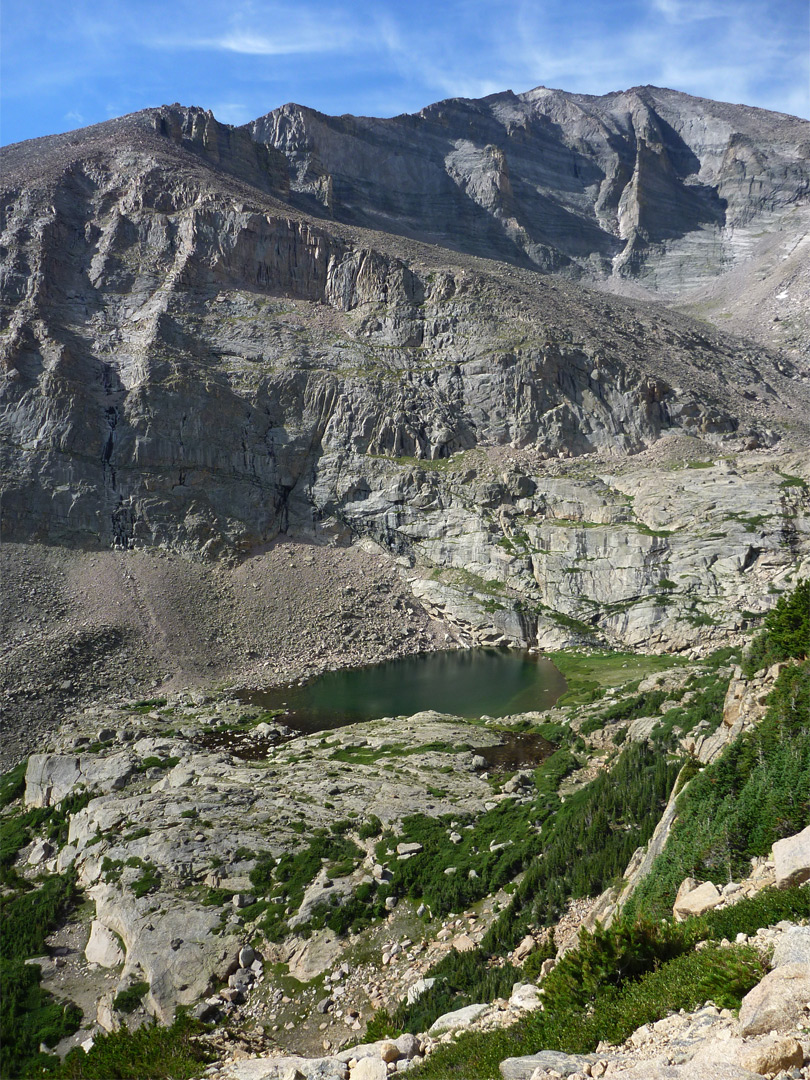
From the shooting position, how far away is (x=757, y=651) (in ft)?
71.7

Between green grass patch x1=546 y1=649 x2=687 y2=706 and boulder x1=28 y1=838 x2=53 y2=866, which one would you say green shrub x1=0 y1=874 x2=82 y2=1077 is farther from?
green grass patch x1=546 y1=649 x2=687 y2=706

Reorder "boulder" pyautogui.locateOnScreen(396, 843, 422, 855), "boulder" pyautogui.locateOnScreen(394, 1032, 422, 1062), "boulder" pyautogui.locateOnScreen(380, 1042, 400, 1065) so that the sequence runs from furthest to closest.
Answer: "boulder" pyautogui.locateOnScreen(396, 843, 422, 855), "boulder" pyautogui.locateOnScreen(394, 1032, 422, 1062), "boulder" pyautogui.locateOnScreen(380, 1042, 400, 1065)

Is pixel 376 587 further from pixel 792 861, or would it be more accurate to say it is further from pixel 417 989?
pixel 792 861

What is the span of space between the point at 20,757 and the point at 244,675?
64.6 feet

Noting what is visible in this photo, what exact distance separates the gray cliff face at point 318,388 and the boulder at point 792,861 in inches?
2227

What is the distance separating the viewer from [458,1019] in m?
12.5

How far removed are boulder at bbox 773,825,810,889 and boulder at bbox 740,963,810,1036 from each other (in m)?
2.73

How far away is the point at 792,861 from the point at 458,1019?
7.17 metres

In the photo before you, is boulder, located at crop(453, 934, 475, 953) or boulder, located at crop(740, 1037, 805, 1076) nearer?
boulder, located at crop(740, 1037, 805, 1076)

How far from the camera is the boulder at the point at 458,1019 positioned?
12164 mm

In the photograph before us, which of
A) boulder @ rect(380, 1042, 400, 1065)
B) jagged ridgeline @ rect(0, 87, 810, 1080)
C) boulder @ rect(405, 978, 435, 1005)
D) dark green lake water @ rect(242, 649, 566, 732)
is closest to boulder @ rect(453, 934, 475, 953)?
jagged ridgeline @ rect(0, 87, 810, 1080)

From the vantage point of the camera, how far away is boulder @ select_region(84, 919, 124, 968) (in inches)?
872

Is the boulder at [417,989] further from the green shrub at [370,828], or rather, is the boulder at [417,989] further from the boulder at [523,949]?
the green shrub at [370,828]

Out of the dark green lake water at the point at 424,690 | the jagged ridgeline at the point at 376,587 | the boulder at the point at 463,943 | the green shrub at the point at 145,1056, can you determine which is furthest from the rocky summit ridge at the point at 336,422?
the boulder at the point at 463,943
